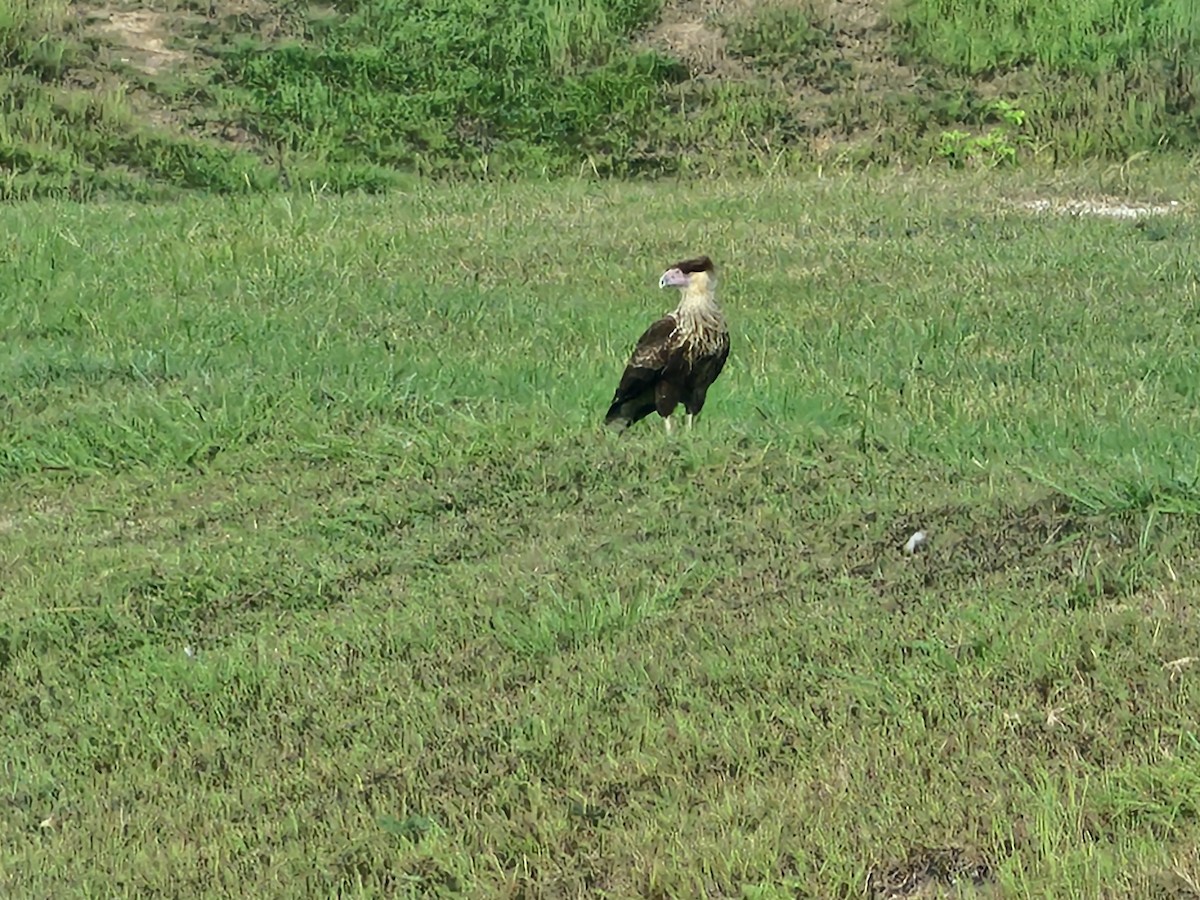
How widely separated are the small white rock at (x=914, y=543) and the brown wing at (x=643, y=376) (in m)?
1.79

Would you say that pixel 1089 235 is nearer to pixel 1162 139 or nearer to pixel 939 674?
pixel 1162 139

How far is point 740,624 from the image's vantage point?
5.14 m

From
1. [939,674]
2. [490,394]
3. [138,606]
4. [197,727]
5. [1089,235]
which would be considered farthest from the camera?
[1089,235]

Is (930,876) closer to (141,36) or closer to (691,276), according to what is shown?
(691,276)

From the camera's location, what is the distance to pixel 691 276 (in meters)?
7.19

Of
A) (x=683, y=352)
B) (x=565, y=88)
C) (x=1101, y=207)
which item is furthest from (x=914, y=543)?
(x=565, y=88)

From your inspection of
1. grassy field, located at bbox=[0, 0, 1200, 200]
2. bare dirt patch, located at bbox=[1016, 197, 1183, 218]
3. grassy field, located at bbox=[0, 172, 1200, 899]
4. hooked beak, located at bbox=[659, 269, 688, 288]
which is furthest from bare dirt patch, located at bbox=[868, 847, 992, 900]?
grassy field, located at bbox=[0, 0, 1200, 200]

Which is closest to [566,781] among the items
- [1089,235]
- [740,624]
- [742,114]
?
[740,624]

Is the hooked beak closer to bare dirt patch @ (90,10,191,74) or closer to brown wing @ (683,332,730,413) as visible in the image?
brown wing @ (683,332,730,413)

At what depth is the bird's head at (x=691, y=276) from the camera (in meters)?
7.16

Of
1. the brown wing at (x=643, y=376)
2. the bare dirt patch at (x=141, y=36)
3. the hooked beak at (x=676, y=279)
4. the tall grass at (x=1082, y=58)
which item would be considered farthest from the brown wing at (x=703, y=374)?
the bare dirt patch at (x=141, y=36)

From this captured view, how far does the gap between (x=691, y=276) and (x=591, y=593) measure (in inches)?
82.2

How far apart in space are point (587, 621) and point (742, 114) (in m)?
11.5

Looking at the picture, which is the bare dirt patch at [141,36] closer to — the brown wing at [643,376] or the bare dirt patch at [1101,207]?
the bare dirt patch at [1101,207]
